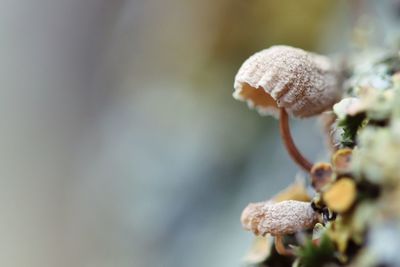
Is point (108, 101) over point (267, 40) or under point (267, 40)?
under

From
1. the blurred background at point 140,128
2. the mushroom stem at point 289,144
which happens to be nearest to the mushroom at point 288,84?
the mushroom stem at point 289,144

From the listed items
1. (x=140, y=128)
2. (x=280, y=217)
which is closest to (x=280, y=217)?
(x=280, y=217)

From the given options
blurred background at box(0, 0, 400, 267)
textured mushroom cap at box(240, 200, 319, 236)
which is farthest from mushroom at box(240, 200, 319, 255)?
blurred background at box(0, 0, 400, 267)

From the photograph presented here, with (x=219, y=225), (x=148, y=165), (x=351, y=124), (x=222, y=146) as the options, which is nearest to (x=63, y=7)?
(x=148, y=165)

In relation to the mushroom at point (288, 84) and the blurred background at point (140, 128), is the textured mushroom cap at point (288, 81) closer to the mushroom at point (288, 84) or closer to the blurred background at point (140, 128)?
the mushroom at point (288, 84)

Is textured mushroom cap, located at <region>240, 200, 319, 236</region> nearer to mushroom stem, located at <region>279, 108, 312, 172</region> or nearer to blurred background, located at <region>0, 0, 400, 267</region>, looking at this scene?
mushroom stem, located at <region>279, 108, 312, 172</region>

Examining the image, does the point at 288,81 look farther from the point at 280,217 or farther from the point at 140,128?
the point at 140,128

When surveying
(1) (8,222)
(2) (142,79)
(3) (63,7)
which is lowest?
(1) (8,222)

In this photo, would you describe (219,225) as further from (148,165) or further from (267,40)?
(267,40)
